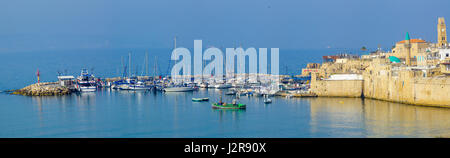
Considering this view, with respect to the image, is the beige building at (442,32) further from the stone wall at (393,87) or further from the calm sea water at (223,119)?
the calm sea water at (223,119)

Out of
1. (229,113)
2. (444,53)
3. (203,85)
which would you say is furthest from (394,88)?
(203,85)

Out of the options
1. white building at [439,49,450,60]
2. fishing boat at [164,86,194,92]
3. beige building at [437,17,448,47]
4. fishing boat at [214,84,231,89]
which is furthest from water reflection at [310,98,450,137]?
fishing boat at [214,84,231,89]

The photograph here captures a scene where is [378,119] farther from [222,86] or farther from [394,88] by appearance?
[222,86]

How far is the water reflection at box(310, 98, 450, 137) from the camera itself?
81.6 ft

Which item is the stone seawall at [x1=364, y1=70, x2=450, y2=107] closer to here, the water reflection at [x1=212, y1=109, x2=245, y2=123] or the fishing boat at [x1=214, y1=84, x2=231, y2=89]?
the water reflection at [x1=212, y1=109, x2=245, y2=123]

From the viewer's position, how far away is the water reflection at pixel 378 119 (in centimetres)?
2488

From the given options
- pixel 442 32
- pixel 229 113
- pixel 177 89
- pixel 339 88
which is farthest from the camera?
pixel 177 89

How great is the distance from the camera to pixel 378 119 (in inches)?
1131
